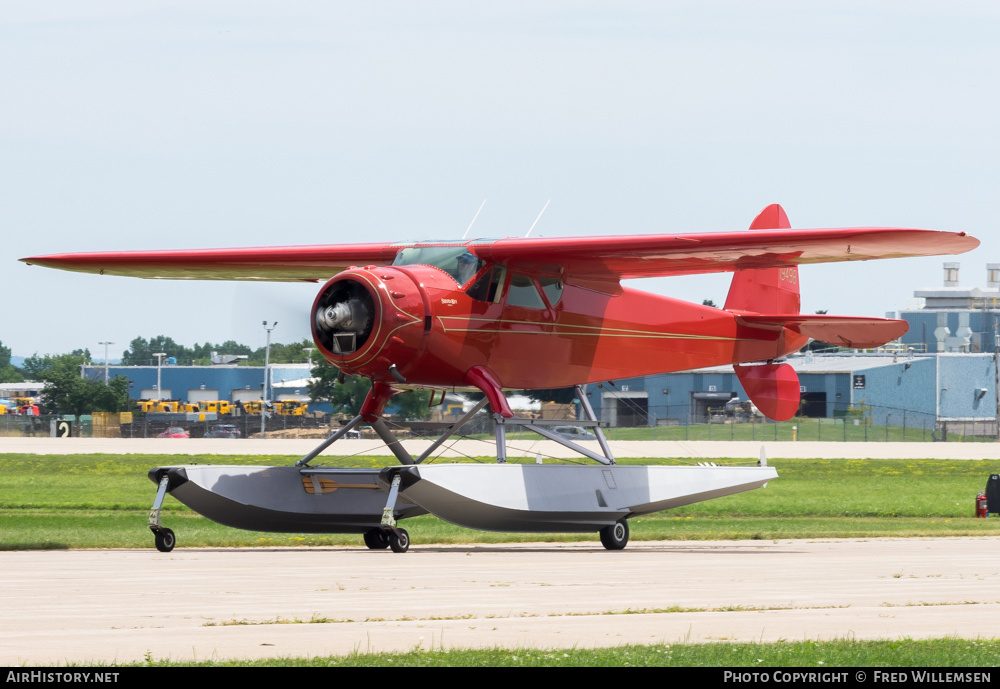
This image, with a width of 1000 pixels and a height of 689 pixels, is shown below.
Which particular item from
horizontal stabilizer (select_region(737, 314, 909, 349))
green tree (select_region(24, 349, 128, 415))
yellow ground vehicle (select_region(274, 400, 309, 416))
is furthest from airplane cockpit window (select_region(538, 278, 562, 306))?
yellow ground vehicle (select_region(274, 400, 309, 416))

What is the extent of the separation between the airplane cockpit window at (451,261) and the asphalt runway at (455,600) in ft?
12.9

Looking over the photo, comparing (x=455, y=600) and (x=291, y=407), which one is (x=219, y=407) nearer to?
(x=291, y=407)

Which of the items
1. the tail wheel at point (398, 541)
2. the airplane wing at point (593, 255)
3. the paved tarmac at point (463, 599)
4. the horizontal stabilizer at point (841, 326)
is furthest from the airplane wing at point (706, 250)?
the tail wheel at point (398, 541)

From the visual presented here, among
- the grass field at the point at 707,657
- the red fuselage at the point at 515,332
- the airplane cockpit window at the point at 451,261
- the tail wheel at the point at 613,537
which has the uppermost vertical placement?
the airplane cockpit window at the point at 451,261

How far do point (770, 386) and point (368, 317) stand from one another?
940cm

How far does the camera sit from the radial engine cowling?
663 inches

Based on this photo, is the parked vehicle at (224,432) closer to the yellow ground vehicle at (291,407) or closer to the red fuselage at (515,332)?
the yellow ground vehicle at (291,407)

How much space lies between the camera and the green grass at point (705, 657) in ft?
24.4

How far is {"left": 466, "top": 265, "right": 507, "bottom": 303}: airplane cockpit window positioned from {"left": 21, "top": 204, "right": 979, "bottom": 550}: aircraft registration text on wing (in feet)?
0.07

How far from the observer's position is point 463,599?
35.8 ft

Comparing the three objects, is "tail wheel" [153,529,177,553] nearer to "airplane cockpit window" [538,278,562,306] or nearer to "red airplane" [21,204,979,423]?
"red airplane" [21,204,979,423]

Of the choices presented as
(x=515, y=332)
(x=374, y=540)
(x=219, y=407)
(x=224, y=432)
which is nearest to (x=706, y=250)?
(x=515, y=332)

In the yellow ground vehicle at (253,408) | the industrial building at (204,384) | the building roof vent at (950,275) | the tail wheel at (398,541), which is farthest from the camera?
the industrial building at (204,384)
